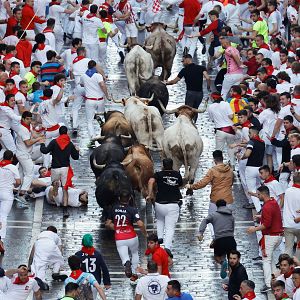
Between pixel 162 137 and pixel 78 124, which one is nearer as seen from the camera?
pixel 162 137

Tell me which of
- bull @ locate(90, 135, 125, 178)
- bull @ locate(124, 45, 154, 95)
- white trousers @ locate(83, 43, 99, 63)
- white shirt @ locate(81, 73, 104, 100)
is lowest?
bull @ locate(90, 135, 125, 178)

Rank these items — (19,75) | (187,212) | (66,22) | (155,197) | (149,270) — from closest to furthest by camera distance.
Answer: (149,270), (155,197), (187,212), (19,75), (66,22)

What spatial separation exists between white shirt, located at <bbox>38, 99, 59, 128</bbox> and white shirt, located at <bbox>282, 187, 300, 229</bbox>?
7669 mm

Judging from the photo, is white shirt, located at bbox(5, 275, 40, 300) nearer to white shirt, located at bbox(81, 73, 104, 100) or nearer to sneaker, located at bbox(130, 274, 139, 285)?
sneaker, located at bbox(130, 274, 139, 285)

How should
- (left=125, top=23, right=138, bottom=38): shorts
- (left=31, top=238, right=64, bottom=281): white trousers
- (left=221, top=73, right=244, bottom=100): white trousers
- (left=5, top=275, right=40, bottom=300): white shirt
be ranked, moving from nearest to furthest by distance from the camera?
1. (left=5, top=275, right=40, bottom=300): white shirt
2. (left=31, top=238, right=64, bottom=281): white trousers
3. (left=221, top=73, right=244, bottom=100): white trousers
4. (left=125, top=23, right=138, bottom=38): shorts

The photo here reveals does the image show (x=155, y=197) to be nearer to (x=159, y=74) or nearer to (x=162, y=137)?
(x=162, y=137)

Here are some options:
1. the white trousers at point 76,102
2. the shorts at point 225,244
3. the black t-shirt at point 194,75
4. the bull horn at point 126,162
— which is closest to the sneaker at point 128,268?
the shorts at point 225,244

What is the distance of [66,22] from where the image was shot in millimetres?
45719

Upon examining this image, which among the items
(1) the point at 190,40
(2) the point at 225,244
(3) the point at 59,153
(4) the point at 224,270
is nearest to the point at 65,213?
(3) the point at 59,153

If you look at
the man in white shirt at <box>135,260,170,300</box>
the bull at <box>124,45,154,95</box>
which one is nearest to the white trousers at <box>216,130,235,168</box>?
the bull at <box>124,45,154,95</box>

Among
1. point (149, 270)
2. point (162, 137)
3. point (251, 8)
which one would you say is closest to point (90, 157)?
point (162, 137)

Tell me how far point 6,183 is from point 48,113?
164 inches

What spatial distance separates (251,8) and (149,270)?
1825 cm

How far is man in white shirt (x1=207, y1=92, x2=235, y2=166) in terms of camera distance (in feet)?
113
